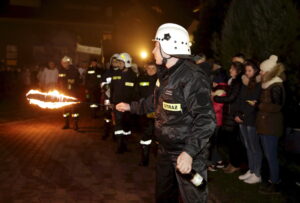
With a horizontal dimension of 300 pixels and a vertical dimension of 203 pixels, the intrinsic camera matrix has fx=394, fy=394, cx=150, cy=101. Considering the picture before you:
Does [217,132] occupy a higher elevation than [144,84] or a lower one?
lower

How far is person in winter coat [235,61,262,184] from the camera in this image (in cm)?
697

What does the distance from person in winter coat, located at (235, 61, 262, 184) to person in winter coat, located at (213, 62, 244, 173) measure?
0.13m

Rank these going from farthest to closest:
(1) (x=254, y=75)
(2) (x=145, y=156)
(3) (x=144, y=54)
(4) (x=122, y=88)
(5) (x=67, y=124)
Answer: (3) (x=144, y=54), (5) (x=67, y=124), (4) (x=122, y=88), (2) (x=145, y=156), (1) (x=254, y=75)

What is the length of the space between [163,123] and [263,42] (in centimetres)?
596

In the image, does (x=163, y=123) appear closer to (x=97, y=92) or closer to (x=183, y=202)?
(x=183, y=202)

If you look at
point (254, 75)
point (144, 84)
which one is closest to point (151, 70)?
point (144, 84)

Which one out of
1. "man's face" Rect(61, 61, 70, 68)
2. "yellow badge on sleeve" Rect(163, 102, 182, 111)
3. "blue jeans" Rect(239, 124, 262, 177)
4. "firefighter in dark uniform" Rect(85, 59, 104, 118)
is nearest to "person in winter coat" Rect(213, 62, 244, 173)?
"blue jeans" Rect(239, 124, 262, 177)

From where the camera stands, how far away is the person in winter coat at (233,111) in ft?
24.0

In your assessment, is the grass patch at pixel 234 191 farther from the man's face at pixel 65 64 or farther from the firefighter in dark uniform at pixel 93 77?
the firefighter in dark uniform at pixel 93 77

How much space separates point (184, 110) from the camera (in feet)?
13.6

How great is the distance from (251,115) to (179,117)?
10.7ft

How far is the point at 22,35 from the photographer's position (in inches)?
1642

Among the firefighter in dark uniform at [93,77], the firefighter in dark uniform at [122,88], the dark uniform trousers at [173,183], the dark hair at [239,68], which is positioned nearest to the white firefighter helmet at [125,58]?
the firefighter in dark uniform at [122,88]

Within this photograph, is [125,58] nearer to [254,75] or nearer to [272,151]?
[254,75]
